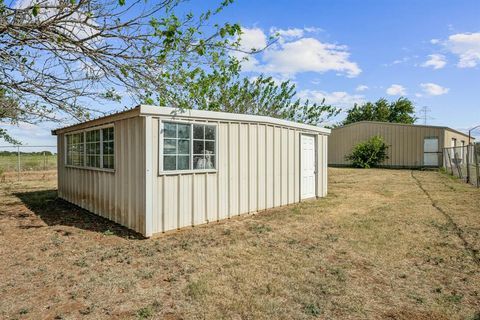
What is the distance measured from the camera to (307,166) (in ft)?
32.7

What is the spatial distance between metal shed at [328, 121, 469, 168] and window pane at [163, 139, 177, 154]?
70.3 ft

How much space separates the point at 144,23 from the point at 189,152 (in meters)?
2.50

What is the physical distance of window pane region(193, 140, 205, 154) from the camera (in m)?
6.48

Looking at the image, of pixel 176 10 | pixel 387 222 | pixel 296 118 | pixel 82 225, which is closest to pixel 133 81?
pixel 176 10

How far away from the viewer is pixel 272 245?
5305 mm

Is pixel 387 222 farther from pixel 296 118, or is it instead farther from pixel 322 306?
pixel 296 118

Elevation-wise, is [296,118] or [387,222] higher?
[296,118]

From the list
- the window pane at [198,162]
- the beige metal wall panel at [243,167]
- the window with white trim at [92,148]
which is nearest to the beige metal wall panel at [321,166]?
the beige metal wall panel at [243,167]

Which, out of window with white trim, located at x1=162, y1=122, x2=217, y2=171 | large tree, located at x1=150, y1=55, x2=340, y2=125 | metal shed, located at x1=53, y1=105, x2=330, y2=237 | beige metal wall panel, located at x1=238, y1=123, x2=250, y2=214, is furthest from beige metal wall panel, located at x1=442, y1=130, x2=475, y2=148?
window with white trim, located at x1=162, y1=122, x2=217, y2=171

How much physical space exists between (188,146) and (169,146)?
441 mm

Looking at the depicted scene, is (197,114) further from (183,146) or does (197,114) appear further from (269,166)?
(269,166)

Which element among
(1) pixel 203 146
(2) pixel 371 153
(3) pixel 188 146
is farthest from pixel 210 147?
(2) pixel 371 153

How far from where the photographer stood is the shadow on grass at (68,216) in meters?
6.29

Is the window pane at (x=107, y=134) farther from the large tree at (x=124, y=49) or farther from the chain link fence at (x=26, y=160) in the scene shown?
the chain link fence at (x=26, y=160)
